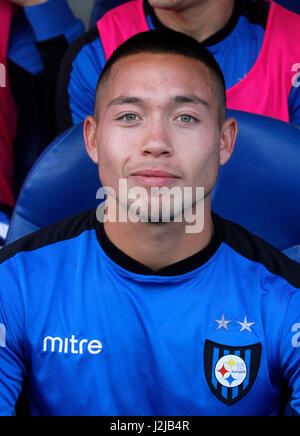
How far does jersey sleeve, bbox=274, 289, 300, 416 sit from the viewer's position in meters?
0.83

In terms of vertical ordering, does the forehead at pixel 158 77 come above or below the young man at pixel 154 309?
above

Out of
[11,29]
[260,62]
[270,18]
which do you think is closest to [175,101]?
[260,62]

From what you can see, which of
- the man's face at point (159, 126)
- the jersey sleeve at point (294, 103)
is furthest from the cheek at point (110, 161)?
the jersey sleeve at point (294, 103)

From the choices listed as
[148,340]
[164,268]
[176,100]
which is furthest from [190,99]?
[148,340]

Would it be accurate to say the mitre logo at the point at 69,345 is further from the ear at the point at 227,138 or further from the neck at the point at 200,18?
the neck at the point at 200,18

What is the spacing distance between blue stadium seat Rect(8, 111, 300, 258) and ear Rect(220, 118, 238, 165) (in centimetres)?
11

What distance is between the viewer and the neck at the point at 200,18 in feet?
4.53

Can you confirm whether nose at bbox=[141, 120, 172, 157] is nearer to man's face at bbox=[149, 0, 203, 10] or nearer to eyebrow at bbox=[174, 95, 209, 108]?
eyebrow at bbox=[174, 95, 209, 108]

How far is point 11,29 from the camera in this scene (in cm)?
165

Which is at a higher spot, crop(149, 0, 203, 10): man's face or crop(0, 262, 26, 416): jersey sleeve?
crop(149, 0, 203, 10): man's face

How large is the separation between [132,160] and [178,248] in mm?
164

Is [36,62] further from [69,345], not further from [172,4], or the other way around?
[69,345]

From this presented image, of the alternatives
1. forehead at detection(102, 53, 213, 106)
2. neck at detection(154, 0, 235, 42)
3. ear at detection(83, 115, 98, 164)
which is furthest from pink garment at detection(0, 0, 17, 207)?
forehead at detection(102, 53, 213, 106)

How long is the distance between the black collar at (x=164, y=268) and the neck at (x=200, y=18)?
688mm
